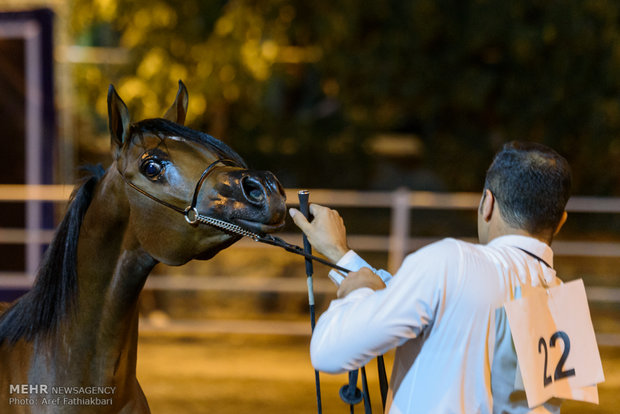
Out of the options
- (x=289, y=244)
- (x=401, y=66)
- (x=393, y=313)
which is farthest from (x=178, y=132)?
(x=401, y=66)

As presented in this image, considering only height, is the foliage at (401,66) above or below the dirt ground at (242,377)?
above

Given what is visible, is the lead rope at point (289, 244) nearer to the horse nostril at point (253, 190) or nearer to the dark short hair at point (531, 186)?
the horse nostril at point (253, 190)

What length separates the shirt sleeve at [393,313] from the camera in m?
1.33

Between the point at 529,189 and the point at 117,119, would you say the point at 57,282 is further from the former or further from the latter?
the point at 529,189

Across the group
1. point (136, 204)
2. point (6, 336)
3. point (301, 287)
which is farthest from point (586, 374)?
A: point (301, 287)

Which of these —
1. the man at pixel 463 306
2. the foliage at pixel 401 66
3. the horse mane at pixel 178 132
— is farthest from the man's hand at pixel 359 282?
the foliage at pixel 401 66

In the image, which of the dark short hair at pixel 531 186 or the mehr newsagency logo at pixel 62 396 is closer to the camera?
the dark short hair at pixel 531 186

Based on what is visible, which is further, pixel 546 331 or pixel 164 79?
pixel 164 79

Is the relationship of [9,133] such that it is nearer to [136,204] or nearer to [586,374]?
[136,204]

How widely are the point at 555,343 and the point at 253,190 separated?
0.84 m

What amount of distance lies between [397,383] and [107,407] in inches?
34.8

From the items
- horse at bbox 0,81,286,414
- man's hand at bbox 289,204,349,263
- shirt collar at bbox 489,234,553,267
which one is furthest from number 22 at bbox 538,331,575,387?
horse at bbox 0,81,286,414

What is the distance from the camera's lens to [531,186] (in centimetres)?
143

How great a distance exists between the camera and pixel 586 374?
1520 millimetres
